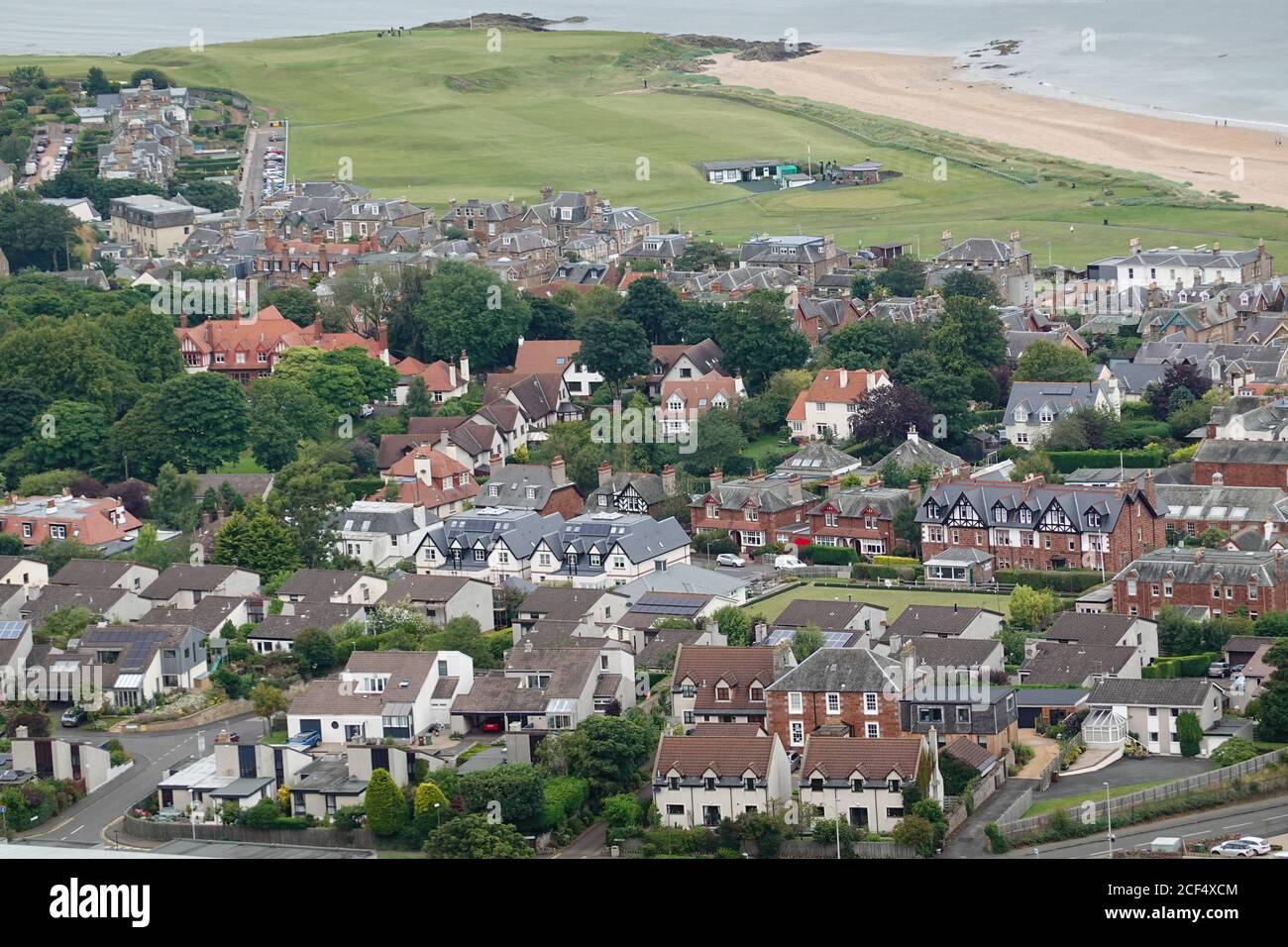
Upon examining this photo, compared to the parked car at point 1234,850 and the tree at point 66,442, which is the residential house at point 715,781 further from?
the tree at point 66,442

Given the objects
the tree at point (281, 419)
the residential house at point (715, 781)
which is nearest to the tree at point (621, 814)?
the residential house at point (715, 781)

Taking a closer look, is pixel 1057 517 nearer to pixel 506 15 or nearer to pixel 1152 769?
pixel 1152 769

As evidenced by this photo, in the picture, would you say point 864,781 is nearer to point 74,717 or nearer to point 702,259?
point 74,717

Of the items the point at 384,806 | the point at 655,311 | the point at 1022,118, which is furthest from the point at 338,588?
the point at 1022,118
